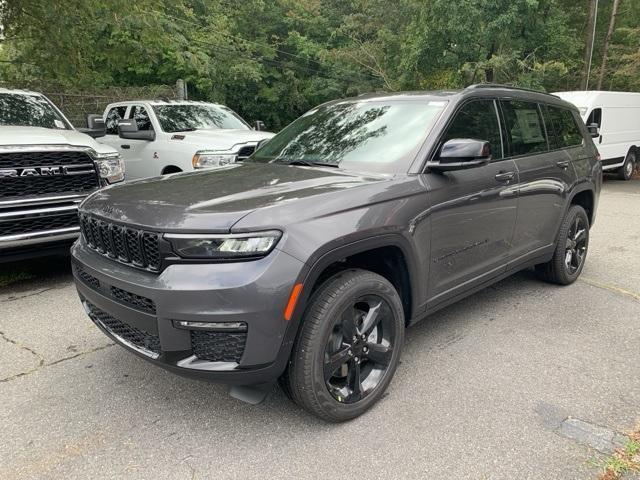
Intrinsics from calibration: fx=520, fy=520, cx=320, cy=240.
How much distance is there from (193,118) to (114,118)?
1766 mm

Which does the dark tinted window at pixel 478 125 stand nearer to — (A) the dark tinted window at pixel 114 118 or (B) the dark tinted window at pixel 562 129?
(B) the dark tinted window at pixel 562 129

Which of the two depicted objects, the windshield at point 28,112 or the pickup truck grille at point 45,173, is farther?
the windshield at point 28,112

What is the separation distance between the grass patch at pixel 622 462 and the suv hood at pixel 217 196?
176cm

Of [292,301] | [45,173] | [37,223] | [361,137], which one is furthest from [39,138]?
[292,301]

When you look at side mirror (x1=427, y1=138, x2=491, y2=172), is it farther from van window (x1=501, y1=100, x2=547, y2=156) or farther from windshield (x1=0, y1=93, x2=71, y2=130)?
windshield (x1=0, y1=93, x2=71, y2=130)

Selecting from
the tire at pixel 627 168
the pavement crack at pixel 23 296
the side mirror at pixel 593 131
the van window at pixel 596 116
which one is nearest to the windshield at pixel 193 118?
the pavement crack at pixel 23 296

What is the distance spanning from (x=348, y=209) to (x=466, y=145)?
0.93 metres

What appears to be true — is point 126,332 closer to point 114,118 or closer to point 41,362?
point 41,362

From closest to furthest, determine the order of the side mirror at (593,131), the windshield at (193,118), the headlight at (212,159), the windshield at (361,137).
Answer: the windshield at (361,137)
the side mirror at (593,131)
the headlight at (212,159)
the windshield at (193,118)

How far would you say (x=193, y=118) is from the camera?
860 cm

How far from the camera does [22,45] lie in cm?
1241

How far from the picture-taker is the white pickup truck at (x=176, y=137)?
24.1 ft

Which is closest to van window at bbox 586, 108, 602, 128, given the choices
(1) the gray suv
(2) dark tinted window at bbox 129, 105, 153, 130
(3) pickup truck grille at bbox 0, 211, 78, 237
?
(1) the gray suv

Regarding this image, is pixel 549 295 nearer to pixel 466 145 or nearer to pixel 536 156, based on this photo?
pixel 536 156
